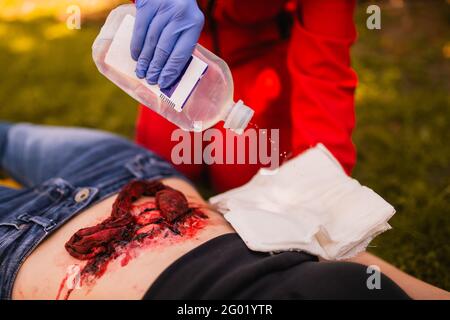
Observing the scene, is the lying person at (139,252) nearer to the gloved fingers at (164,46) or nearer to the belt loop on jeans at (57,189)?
the belt loop on jeans at (57,189)

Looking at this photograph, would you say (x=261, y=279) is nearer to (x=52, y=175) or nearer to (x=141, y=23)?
(x=141, y=23)

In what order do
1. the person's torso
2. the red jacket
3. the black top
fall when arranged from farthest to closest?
the red jacket < the person's torso < the black top

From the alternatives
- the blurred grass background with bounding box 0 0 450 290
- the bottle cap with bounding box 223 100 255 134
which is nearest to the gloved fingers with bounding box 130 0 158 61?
the bottle cap with bounding box 223 100 255 134

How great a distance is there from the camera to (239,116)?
111 cm

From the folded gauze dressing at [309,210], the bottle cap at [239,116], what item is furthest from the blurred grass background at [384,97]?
the bottle cap at [239,116]

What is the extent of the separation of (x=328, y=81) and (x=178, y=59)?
1.86 feet

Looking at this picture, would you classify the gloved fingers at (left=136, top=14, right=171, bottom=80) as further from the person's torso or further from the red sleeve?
the red sleeve

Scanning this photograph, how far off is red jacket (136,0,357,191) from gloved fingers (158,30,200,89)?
468mm

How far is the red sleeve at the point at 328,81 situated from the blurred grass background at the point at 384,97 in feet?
1.43

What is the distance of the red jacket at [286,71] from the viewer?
1.42m

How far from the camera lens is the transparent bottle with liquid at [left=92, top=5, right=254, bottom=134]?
1.10 metres

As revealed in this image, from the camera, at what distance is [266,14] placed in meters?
1.67

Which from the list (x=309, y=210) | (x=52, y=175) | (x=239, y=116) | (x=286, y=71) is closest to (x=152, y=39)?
(x=239, y=116)
